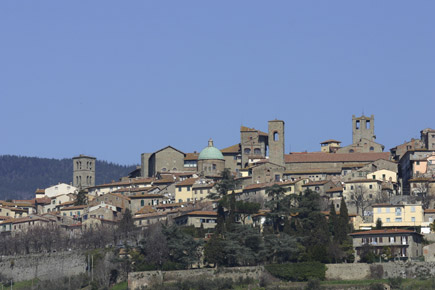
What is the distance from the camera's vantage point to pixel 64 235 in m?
99.0

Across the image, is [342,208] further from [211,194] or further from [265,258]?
[211,194]

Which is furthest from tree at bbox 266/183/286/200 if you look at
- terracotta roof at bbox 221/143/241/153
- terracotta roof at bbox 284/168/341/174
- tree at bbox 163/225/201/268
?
terracotta roof at bbox 221/143/241/153

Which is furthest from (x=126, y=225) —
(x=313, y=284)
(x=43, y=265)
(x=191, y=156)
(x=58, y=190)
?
(x=58, y=190)

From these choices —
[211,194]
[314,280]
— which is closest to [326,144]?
[211,194]

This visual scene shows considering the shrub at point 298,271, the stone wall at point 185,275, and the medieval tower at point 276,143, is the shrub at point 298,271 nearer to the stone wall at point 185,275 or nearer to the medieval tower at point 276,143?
the stone wall at point 185,275

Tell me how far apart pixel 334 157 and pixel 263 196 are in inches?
587

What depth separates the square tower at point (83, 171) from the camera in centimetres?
13550

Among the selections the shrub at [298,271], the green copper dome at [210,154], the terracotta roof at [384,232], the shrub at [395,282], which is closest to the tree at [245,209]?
the shrub at [298,271]

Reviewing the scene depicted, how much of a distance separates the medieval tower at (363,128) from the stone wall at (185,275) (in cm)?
5210

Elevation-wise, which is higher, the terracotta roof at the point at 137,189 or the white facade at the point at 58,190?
the white facade at the point at 58,190

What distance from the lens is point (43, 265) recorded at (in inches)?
3666

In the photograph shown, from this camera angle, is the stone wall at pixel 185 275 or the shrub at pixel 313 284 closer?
the shrub at pixel 313 284

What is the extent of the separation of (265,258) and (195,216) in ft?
43.3

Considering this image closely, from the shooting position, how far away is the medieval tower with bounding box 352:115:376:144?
129125 millimetres
